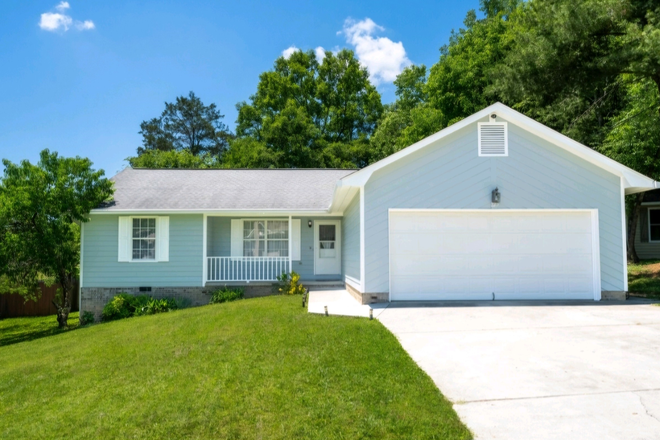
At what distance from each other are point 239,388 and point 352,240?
291 inches

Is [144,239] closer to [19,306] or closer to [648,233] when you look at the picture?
[19,306]

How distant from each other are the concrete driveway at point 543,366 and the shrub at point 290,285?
474 cm

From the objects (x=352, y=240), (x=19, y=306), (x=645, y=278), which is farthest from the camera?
(x=19, y=306)

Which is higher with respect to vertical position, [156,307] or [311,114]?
[311,114]

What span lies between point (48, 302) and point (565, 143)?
20.4 m

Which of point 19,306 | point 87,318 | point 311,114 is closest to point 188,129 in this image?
point 311,114

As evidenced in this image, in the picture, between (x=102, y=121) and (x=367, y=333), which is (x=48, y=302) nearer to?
(x=102, y=121)

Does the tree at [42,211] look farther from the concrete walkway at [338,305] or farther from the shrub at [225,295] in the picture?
the concrete walkway at [338,305]

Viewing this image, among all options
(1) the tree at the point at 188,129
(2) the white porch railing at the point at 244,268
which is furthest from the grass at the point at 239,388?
(1) the tree at the point at 188,129

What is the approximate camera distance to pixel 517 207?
10.5m

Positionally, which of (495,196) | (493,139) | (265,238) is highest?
(493,139)

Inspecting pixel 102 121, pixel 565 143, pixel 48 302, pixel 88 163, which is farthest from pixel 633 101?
pixel 48 302

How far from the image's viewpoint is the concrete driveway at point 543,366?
4.07 m

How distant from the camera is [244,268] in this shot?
46.5 ft
